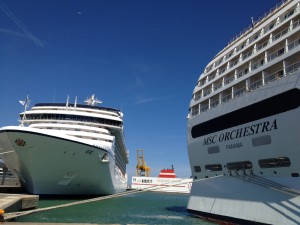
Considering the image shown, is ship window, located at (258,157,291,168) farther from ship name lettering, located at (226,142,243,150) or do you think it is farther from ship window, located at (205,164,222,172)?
ship window, located at (205,164,222,172)

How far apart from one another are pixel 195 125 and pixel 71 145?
11.0m

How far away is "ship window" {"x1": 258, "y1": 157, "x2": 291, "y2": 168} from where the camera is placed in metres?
12.1

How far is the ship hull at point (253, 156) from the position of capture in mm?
11648

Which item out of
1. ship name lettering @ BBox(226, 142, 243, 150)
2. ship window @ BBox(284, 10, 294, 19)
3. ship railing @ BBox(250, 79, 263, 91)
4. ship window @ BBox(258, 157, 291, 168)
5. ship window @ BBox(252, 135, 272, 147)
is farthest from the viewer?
ship window @ BBox(284, 10, 294, 19)

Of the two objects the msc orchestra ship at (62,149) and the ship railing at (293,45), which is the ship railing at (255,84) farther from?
the msc orchestra ship at (62,149)

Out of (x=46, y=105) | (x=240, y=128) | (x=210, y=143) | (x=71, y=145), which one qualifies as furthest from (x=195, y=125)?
(x=46, y=105)

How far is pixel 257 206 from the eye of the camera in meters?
12.9

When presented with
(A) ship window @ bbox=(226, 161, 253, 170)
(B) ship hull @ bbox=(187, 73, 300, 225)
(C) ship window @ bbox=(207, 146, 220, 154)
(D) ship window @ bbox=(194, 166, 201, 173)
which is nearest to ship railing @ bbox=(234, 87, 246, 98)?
(B) ship hull @ bbox=(187, 73, 300, 225)

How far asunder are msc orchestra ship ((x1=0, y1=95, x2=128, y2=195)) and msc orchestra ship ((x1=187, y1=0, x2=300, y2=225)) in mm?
10699

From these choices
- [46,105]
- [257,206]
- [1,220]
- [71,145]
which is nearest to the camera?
[1,220]

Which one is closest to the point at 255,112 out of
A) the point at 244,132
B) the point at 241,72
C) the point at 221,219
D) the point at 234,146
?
the point at 244,132

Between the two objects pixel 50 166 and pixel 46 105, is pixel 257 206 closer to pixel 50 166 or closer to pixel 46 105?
pixel 50 166

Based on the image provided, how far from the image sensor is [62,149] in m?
24.7

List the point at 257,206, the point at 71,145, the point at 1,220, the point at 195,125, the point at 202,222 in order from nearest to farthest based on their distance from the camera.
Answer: the point at 1,220 → the point at 257,206 → the point at 202,222 → the point at 195,125 → the point at 71,145
